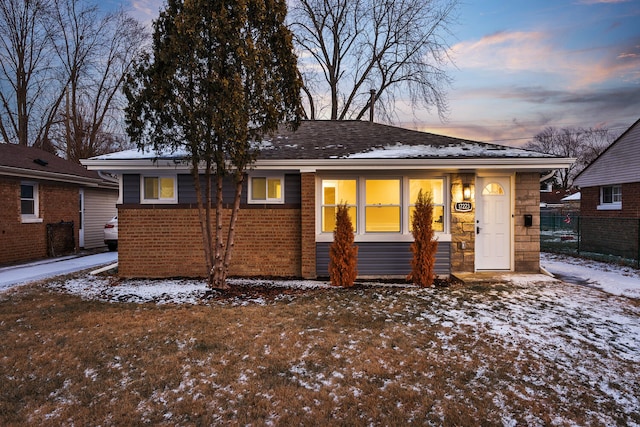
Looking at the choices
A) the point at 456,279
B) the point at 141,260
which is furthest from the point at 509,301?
the point at 141,260

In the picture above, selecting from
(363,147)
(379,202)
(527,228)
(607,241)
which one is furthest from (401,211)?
(607,241)

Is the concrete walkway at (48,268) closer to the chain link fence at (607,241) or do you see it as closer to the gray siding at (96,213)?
the gray siding at (96,213)

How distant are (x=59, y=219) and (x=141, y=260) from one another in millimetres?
6890

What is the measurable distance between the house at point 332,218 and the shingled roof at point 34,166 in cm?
497

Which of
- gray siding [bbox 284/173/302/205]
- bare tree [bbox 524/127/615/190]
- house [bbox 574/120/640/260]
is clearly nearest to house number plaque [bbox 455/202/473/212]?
gray siding [bbox 284/173/302/205]

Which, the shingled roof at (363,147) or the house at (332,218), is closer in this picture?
the shingled roof at (363,147)

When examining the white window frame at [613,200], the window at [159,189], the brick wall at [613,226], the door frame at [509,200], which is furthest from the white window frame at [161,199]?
the white window frame at [613,200]

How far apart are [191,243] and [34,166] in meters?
7.61

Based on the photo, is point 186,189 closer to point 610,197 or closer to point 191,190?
point 191,190

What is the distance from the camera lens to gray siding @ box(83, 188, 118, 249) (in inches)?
591

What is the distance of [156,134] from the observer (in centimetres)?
664

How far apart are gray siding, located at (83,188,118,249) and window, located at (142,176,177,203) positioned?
8545mm

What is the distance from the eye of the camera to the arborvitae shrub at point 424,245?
7.46m

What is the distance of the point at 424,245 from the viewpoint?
24.5 feet
